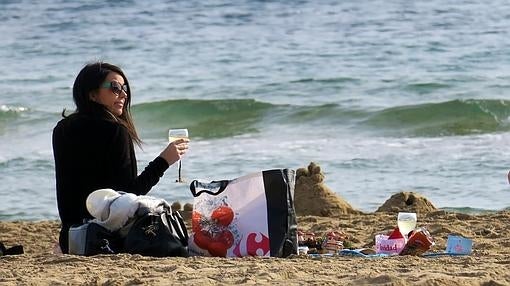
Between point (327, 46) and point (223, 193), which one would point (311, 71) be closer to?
point (327, 46)

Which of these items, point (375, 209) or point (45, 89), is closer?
point (375, 209)

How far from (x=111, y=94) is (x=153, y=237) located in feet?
2.42

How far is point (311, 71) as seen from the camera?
16594mm

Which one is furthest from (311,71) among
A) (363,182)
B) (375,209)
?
(375,209)

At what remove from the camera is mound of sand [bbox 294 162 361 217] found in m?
7.93

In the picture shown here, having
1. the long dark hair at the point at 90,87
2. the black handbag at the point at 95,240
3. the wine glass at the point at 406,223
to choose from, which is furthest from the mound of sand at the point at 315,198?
the black handbag at the point at 95,240

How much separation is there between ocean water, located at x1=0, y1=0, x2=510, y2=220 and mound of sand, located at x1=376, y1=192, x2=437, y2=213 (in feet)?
2.09

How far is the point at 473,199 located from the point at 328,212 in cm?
144

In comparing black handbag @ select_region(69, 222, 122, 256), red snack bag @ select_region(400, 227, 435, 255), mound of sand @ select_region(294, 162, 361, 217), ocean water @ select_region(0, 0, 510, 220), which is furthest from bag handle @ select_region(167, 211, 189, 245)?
ocean water @ select_region(0, 0, 510, 220)

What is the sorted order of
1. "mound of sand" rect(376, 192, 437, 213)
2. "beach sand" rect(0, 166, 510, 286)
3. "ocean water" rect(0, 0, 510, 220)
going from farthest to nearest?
"ocean water" rect(0, 0, 510, 220) → "mound of sand" rect(376, 192, 437, 213) → "beach sand" rect(0, 166, 510, 286)

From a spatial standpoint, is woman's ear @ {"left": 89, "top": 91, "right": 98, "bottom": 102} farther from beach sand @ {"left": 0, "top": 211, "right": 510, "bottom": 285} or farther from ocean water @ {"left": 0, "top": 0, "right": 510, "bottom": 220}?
ocean water @ {"left": 0, "top": 0, "right": 510, "bottom": 220}

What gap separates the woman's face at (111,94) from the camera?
5848 millimetres

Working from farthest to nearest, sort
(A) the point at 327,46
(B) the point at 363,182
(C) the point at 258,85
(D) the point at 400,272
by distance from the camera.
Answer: (A) the point at 327,46, (C) the point at 258,85, (B) the point at 363,182, (D) the point at 400,272

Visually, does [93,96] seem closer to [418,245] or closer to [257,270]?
[257,270]
